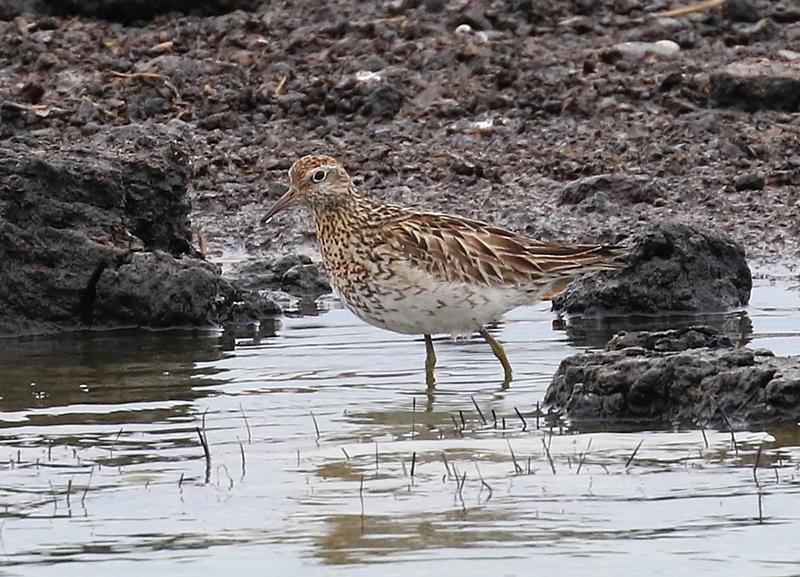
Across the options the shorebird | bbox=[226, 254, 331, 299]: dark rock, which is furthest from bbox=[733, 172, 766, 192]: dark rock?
the shorebird

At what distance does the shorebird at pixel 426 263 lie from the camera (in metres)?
10.5

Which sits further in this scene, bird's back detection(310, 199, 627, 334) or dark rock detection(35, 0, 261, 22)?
dark rock detection(35, 0, 261, 22)

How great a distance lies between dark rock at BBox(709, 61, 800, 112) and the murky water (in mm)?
5313

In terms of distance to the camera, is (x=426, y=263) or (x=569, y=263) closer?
(x=426, y=263)

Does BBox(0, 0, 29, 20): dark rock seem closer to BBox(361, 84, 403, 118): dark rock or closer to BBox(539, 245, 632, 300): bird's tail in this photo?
BBox(361, 84, 403, 118): dark rock

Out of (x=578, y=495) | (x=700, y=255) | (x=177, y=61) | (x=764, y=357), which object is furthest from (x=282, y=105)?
(x=578, y=495)

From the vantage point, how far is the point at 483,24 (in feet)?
59.2

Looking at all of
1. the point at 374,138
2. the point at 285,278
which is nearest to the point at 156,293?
→ the point at 285,278

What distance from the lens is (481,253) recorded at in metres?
10.8

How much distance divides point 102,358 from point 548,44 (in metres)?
7.63

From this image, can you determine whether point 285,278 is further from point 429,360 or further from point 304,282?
point 429,360

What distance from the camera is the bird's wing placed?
34.8ft

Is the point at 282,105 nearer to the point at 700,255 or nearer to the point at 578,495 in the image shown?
the point at 700,255

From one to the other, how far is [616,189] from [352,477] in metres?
7.23
